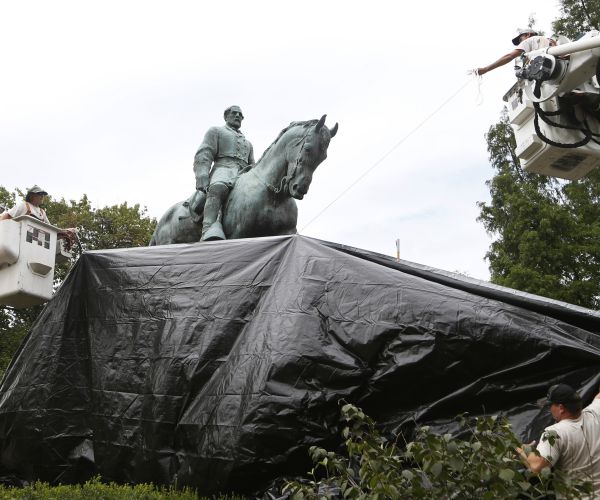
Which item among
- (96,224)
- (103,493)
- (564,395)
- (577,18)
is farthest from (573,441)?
(96,224)

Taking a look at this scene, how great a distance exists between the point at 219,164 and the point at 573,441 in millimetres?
6319

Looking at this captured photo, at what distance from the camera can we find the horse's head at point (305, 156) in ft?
27.3

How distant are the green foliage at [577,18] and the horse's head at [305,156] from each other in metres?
12.9

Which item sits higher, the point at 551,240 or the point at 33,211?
the point at 551,240

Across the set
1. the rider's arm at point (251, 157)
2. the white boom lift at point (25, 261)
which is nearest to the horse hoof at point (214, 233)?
the rider's arm at point (251, 157)

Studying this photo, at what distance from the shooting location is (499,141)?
74.3 ft

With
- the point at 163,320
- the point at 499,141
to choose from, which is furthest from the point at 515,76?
the point at 499,141

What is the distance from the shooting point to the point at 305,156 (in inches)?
330

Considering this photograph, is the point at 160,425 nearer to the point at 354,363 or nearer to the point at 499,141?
the point at 354,363

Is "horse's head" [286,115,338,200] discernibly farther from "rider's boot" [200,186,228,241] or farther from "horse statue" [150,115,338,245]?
"rider's boot" [200,186,228,241]

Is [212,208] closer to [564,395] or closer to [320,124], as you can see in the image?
[320,124]

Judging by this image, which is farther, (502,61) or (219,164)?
(219,164)

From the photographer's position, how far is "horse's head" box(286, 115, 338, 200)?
8328 millimetres

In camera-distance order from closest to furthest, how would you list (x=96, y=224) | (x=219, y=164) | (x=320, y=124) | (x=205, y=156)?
(x=320, y=124)
(x=205, y=156)
(x=219, y=164)
(x=96, y=224)
